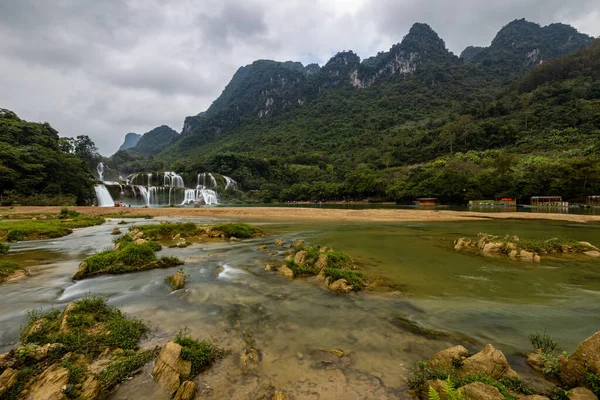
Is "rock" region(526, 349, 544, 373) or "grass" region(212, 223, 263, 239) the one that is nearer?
"rock" region(526, 349, 544, 373)

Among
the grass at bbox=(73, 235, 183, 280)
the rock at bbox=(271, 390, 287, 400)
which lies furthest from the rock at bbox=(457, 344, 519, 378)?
the grass at bbox=(73, 235, 183, 280)

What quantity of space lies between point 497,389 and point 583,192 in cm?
6706

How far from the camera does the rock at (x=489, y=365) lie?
3.69 m

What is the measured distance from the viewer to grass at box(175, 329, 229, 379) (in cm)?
407

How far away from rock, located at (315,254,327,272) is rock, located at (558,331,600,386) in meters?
6.58

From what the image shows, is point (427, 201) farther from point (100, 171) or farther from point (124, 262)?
point (100, 171)

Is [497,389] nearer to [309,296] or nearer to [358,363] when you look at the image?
[358,363]

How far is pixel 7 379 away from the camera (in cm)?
330

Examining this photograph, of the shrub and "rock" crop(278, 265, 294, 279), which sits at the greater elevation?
the shrub

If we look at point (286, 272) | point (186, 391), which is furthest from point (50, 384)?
point (286, 272)

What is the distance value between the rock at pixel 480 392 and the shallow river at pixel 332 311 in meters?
0.90

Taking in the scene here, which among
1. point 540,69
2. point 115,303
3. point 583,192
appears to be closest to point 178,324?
point 115,303

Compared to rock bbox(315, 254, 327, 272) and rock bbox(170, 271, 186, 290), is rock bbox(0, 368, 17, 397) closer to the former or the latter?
rock bbox(170, 271, 186, 290)

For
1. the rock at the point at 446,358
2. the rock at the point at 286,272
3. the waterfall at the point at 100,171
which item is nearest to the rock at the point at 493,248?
the rock at the point at 286,272
